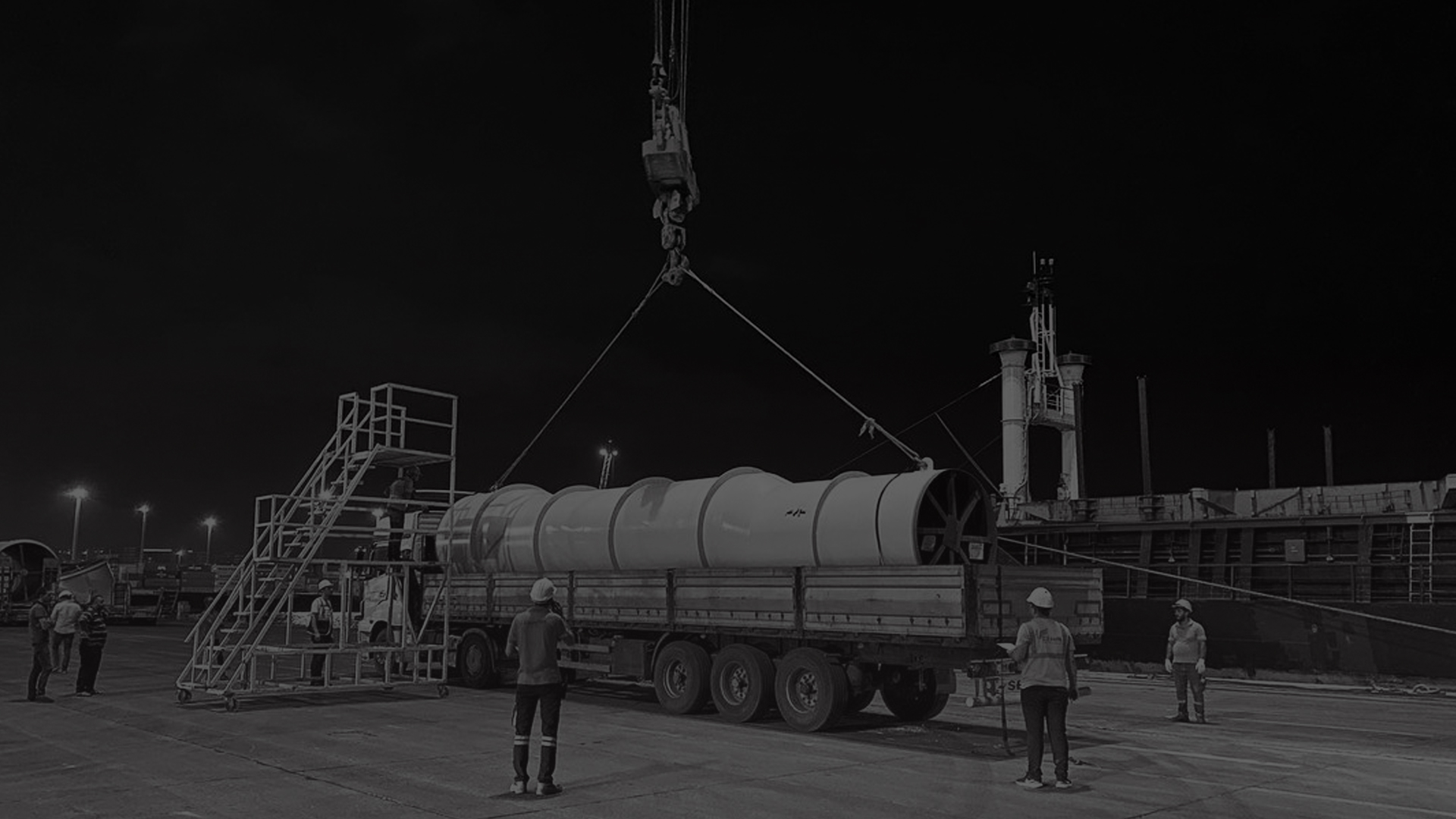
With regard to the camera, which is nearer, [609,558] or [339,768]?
[339,768]

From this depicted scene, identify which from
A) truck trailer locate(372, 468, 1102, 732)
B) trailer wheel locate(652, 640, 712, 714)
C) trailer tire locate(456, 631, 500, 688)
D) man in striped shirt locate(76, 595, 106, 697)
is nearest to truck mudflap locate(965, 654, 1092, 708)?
truck trailer locate(372, 468, 1102, 732)

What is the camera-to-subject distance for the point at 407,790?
10281mm

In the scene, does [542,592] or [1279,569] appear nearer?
[542,592]

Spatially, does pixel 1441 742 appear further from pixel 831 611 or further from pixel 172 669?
pixel 172 669

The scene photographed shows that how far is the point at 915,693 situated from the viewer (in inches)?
628

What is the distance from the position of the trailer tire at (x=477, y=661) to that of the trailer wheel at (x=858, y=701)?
719 cm

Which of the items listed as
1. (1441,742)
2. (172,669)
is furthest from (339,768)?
(172,669)

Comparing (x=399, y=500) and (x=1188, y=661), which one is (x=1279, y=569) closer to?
(x=1188, y=661)

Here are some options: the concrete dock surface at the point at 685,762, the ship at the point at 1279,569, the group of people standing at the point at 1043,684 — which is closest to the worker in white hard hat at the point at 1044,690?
the group of people standing at the point at 1043,684

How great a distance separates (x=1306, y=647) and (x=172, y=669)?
2401 centimetres

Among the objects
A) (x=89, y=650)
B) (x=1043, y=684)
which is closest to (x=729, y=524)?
(x=1043, y=684)

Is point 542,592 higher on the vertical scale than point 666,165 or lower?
lower

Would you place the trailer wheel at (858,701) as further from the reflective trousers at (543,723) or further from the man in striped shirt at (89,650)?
the man in striped shirt at (89,650)

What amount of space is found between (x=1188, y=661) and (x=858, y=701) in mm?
4973
